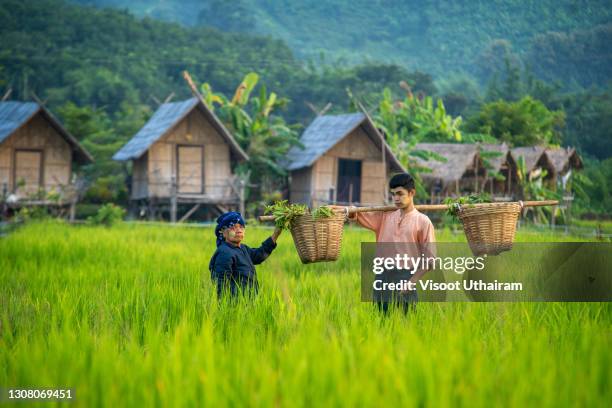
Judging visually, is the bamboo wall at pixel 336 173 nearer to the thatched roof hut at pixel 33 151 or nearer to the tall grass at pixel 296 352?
the thatched roof hut at pixel 33 151

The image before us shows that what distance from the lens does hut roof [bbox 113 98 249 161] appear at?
20516 millimetres

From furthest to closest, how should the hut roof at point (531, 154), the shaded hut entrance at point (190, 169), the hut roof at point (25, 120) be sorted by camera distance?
1. the hut roof at point (531, 154)
2. the shaded hut entrance at point (190, 169)
3. the hut roof at point (25, 120)

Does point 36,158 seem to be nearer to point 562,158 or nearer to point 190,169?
point 190,169

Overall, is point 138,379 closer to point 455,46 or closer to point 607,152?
point 607,152

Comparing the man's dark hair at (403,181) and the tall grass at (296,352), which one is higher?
the man's dark hair at (403,181)

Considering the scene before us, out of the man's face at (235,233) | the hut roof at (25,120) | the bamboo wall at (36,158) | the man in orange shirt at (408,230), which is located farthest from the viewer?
the bamboo wall at (36,158)

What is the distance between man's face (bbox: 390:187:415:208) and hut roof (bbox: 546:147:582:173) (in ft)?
78.8

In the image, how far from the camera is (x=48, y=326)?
14.9ft

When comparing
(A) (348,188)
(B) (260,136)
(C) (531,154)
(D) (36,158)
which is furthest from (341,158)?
(D) (36,158)

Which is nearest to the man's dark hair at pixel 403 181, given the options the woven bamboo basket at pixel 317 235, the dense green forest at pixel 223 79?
the woven bamboo basket at pixel 317 235

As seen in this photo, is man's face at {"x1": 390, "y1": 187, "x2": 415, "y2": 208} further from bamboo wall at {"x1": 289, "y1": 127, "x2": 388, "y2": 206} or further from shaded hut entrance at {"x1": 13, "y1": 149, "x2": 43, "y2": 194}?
shaded hut entrance at {"x1": 13, "y1": 149, "x2": 43, "y2": 194}

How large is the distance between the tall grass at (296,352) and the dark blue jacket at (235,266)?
13cm

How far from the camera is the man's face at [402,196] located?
4.86m

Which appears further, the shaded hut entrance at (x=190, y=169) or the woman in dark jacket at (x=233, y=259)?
the shaded hut entrance at (x=190, y=169)
